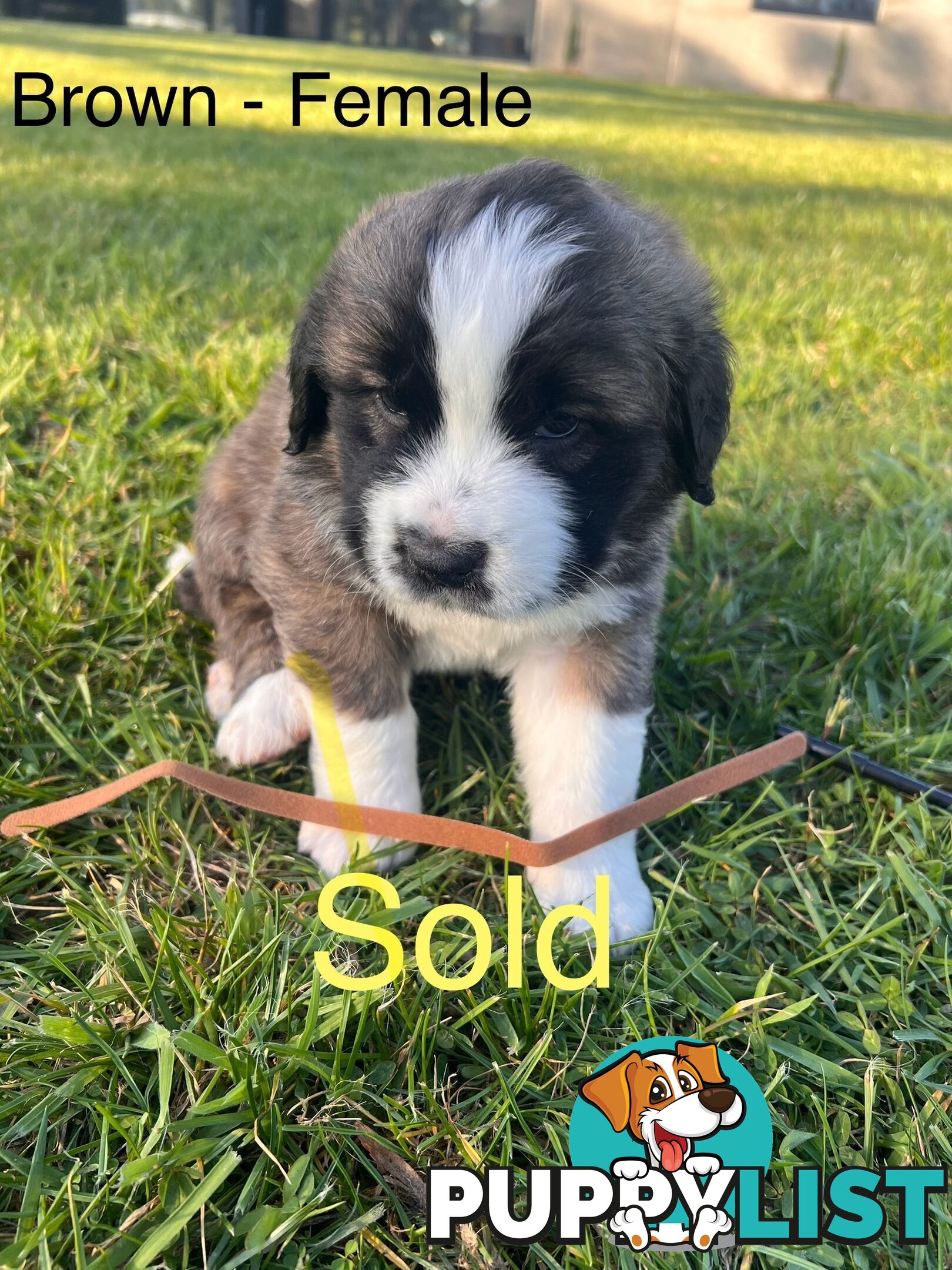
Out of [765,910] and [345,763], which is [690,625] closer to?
[765,910]

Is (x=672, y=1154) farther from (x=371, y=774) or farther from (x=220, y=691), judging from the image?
(x=220, y=691)

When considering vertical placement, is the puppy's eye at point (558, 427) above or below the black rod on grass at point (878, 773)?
above

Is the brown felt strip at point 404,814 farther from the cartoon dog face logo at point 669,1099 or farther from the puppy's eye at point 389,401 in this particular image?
the puppy's eye at point 389,401

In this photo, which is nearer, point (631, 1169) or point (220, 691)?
point (631, 1169)

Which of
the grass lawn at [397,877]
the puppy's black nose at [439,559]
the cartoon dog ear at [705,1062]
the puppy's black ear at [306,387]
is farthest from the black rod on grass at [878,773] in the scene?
the puppy's black ear at [306,387]

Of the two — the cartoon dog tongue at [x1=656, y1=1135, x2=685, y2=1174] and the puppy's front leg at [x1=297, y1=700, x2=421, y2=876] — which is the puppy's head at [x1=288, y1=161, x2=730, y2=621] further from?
the cartoon dog tongue at [x1=656, y1=1135, x2=685, y2=1174]

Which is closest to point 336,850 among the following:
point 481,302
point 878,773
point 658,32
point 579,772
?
point 579,772

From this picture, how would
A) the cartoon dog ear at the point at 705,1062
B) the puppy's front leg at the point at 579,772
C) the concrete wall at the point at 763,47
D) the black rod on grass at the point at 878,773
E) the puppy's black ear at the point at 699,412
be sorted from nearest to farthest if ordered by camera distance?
the cartoon dog ear at the point at 705,1062, the puppy's black ear at the point at 699,412, the puppy's front leg at the point at 579,772, the black rod on grass at the point at 878,773, the concrete wall at the point at 763,47
